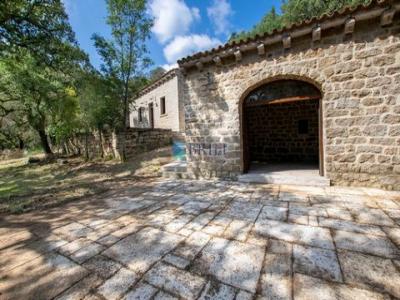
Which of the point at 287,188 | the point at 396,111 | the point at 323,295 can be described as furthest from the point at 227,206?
the point at 396,111

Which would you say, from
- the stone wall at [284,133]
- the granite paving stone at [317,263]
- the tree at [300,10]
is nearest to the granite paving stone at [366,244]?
the granite paving stone at [317,263]

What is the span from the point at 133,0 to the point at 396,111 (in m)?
8.42

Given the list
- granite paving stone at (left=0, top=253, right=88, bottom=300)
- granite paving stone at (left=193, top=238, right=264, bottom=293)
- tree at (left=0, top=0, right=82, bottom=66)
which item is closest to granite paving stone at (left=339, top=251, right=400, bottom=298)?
granite paving stone at (left=193, top=238, right=264, bottom=293)

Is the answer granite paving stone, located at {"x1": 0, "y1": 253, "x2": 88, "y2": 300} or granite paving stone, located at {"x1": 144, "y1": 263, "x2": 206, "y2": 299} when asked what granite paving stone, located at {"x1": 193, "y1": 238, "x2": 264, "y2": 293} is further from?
granite paving stone, located at {"x1": 0, "y1": 253, "x2": 88, "y2": 300}

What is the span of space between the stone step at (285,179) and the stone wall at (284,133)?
230 centimetres

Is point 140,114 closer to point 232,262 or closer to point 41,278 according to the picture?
point 41,278

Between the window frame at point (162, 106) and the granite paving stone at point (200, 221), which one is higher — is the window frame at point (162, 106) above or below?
above

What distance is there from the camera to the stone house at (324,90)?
332 centimetres

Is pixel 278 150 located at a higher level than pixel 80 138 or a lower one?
lower

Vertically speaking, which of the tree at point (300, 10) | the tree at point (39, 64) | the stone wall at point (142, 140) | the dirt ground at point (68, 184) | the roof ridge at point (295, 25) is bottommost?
the dirt ground at point (68, 184)

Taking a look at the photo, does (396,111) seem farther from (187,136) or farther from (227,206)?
(187,136)

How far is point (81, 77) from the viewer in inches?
328

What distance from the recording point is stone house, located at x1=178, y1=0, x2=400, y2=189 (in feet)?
A: 10.9

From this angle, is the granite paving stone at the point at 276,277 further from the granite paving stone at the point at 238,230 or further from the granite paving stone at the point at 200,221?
the granite paving stone at the point at 200,221
